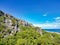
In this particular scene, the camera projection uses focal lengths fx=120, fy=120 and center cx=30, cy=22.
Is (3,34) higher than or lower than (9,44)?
higher

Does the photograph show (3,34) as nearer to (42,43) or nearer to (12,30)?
(12,30)

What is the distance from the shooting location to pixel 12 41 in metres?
46.6

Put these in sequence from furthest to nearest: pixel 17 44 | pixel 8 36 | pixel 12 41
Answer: pixel 8 36 → pixel 12 41 → pixel 17 44

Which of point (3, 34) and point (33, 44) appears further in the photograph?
point (3, 34)

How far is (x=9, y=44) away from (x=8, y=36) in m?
8.19

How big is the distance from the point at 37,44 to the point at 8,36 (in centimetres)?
1409

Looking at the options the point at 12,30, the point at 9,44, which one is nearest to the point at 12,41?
the point at 9,44

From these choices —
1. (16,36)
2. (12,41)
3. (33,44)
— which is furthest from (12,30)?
(33,44)

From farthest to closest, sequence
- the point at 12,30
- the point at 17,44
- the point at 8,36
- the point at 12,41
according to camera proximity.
→ the point at 12,30 < the point at 8,36 < the point at 12,41 < the point at 17,44

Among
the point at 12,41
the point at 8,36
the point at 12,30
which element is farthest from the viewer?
the point at 12,30

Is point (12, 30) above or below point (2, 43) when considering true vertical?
above

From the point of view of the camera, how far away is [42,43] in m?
46.2

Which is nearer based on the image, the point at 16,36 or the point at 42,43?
the point at 42,43

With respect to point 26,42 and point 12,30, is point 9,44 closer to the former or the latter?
point 26,42
